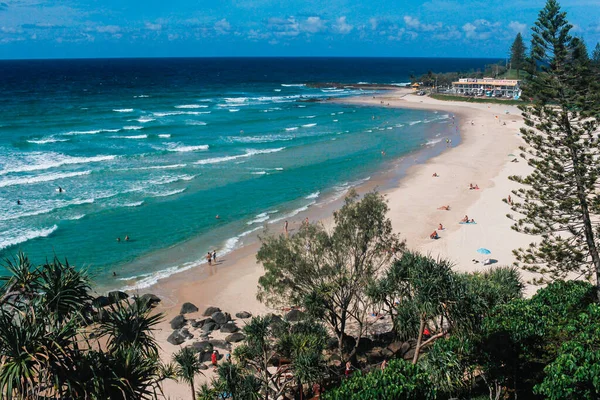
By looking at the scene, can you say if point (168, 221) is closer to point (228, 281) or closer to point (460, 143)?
point (228, 281)

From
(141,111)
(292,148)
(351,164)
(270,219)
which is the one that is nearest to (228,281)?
(270,219)

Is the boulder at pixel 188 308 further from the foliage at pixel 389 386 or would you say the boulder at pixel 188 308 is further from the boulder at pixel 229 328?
the foliage at pixel 389 386

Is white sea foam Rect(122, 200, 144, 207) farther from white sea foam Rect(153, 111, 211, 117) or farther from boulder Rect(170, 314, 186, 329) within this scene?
white sea foam Rect(153, 111, 211, 117)

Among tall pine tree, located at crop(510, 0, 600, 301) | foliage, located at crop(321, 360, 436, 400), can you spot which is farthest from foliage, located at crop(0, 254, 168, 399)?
tall pine tree, located at crop(510, 0, 600, 301)

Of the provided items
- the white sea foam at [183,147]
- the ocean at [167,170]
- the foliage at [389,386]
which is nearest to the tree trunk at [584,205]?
the foliage at [389,386]

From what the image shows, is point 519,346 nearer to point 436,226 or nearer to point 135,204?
point 436,226

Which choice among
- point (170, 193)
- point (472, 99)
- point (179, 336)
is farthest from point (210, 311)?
point (472, 99)
